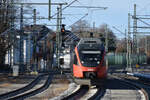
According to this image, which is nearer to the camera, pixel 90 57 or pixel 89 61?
pixel 89 61

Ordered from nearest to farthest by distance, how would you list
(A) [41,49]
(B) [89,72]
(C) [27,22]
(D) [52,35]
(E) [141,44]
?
(B) [89,72]
(C) [27,22]
(A) [41,49]
(D) [52,35]
(E) [141,44]

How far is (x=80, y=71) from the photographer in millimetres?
20000

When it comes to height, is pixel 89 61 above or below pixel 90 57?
below

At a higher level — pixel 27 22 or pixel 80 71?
pixel 27 22

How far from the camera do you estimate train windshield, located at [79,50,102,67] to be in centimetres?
1998

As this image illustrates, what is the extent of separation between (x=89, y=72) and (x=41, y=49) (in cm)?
4957

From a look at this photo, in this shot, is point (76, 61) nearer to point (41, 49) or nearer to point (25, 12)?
point (25, 12)

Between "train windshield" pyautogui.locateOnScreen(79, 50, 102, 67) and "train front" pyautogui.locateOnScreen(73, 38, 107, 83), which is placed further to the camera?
"train windshield" pyautogui.locateOnScreen(79, 50, 102, 67)

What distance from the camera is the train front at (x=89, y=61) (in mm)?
19859

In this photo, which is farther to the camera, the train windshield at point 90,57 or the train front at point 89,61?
the train windshield at point 90,57

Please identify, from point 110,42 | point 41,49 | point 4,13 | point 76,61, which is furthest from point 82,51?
point 110,42

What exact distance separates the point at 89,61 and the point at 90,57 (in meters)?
0.27

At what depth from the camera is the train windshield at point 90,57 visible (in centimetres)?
1998

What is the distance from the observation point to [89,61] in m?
20.0
